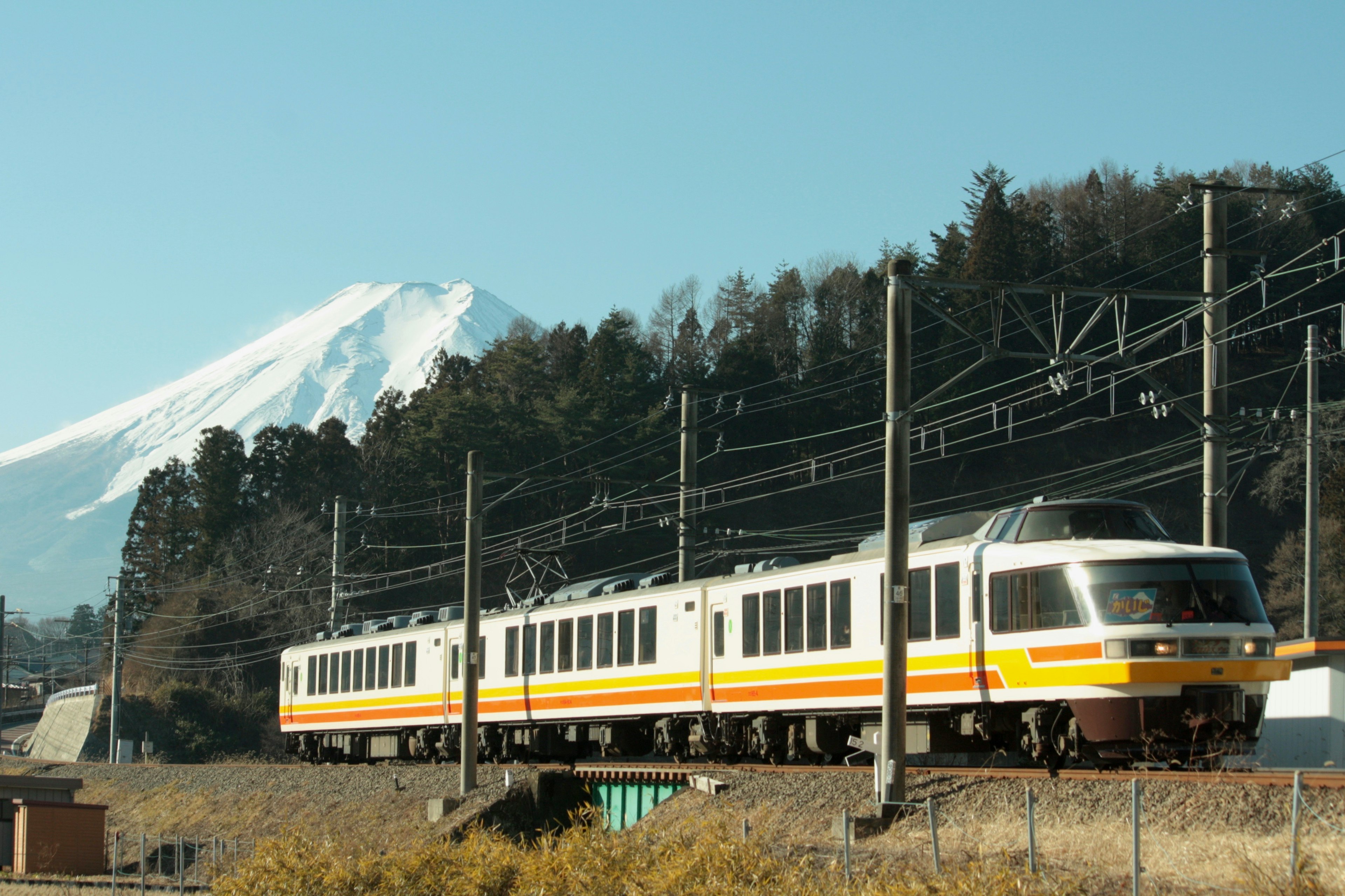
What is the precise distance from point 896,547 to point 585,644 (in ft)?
34.9

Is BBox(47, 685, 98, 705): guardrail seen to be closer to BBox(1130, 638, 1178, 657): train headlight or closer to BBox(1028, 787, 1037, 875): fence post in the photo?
BBox(1130, 638, 1178, 657): train headlight

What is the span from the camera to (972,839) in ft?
46.0

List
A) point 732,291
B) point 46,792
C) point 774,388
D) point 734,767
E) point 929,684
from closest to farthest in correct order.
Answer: point 929,684 < point 734,767 < point 46,792 < point 774,388 < point 732,291

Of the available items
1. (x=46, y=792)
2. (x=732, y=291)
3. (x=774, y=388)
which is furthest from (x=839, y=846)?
(x=732, y=291)

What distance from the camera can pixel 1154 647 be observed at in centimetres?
1455

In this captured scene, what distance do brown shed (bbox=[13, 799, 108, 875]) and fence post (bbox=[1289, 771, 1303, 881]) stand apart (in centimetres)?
2750

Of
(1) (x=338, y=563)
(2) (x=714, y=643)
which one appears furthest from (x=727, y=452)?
(2) (x=714, y=643)

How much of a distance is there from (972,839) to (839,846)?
1354mm

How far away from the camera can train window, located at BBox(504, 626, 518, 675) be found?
27625 millimetres

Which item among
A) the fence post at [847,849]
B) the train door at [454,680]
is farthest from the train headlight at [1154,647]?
the train door at [454,680]

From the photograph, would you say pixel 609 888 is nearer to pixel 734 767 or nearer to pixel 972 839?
pixel 972 839

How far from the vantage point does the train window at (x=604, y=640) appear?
24.6 metres

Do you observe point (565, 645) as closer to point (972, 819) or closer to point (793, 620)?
point (793, 620)

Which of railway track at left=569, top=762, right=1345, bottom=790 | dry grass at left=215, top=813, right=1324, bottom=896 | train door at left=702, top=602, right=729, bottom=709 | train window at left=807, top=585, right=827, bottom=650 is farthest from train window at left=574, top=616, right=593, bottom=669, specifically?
dry grass at left=215, top=813, right=1324, bottom=896
